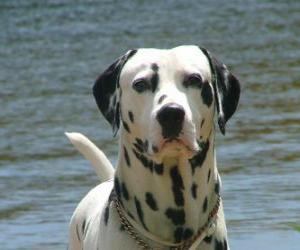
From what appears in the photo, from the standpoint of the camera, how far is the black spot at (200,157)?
644cm

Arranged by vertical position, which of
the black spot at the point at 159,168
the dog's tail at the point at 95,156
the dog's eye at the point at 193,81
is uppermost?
the dog's eye at the point at 193,81

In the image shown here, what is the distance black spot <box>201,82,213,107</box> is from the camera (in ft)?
21.0

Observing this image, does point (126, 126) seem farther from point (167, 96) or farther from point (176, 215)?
point (176, 215)

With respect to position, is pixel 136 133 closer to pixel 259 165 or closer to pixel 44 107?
pixel 259 165

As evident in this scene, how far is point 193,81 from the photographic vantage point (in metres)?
6.37

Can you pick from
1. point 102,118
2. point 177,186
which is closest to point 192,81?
point 177,186

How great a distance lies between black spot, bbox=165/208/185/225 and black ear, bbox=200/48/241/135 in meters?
0.43

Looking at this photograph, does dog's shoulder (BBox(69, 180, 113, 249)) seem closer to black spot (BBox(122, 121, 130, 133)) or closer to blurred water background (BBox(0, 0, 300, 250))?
black spot (BBox(122, 121, 130, 133))

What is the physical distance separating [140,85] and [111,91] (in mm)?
291

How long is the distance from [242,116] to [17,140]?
2.55 meters

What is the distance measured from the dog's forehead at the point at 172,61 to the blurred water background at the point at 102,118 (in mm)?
893

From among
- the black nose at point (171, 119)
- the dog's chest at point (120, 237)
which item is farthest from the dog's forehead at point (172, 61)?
the dog's chest at point (120, 237)

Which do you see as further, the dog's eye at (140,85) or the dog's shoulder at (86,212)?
the dog's shoulder at (86,212)

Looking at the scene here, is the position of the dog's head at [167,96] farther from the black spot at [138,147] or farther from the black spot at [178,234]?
the black spot at [178,234]
